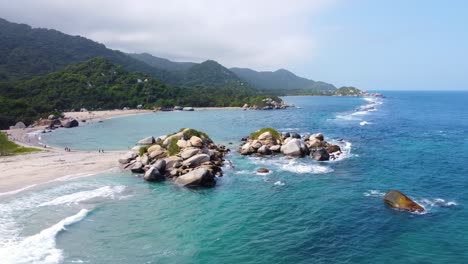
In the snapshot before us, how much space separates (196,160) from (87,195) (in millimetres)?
15494

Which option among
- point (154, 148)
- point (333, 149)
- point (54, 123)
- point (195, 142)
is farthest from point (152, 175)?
point (54, 123)

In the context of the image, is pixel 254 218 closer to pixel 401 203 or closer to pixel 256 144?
pixel 401 203

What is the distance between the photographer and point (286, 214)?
33.2 metres

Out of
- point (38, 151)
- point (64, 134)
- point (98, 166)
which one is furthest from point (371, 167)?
point (64, 134)

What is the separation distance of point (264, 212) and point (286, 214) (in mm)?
2216

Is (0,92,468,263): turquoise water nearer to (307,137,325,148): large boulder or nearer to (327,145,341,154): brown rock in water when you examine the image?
(327,145,341,154): brown rock in water

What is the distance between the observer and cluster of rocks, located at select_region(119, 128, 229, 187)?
43734 millimetres

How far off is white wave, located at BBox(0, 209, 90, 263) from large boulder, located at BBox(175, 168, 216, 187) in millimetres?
16335

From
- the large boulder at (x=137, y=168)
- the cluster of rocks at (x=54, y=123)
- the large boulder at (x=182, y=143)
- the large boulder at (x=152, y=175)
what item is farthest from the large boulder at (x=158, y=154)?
the cluster of rocks at (x=54, y=123)

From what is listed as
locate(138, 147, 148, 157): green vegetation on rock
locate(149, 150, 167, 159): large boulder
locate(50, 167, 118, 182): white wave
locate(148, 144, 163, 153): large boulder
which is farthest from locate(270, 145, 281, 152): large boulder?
locate(50, 167, 118, 182): white wave

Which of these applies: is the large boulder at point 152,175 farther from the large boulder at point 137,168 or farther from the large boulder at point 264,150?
the large boulder at point 264,150

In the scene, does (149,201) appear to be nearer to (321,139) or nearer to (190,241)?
(190,241)

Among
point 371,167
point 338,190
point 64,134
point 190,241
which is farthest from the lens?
point 64,134

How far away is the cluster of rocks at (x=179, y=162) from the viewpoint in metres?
43.7
